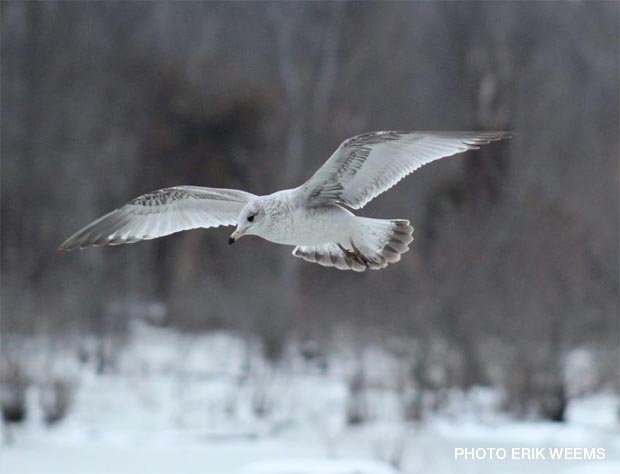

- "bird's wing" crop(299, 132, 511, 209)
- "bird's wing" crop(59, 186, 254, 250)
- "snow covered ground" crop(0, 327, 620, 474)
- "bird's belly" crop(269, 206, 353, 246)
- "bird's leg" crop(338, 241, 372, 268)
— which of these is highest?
"bird's wing" crop(299, 132, 511, 209)

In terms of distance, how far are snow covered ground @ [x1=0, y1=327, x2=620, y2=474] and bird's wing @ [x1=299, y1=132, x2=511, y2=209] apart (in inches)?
100

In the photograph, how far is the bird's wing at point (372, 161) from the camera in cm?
455

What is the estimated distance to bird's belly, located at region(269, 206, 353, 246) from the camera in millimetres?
4532

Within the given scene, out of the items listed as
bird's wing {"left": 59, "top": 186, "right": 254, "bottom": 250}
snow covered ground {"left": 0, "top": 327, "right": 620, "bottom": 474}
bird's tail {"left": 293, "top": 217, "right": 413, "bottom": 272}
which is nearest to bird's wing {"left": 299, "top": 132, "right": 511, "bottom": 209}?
bird's tail {"left": 293, "top": 217, "right": 413, "bottom": 272}

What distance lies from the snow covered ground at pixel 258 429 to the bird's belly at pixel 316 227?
8.17ft

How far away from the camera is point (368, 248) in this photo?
199 inches

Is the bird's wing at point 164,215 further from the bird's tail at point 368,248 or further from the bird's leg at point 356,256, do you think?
the bird's leg at point 356,256

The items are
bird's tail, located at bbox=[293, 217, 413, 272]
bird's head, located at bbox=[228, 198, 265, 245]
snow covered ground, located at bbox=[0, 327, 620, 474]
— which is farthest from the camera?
snow covered ground, located at bbox=[0, 327, 620, 474]

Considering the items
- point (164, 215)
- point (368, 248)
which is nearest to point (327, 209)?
point (368, 248)

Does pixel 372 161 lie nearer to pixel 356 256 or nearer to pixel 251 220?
pixel 356 256

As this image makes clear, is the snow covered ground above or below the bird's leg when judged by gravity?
below

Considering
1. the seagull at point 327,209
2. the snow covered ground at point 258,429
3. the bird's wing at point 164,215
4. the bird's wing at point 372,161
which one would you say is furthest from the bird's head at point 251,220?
the snow covered ground at point 258,429

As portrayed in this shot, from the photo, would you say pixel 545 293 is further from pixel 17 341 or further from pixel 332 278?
pixel 17 341

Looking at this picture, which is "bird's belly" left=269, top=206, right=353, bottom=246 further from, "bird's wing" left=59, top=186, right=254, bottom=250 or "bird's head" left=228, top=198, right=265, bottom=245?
"bird's wing" left=59, top=186, right=254, bottom=250
